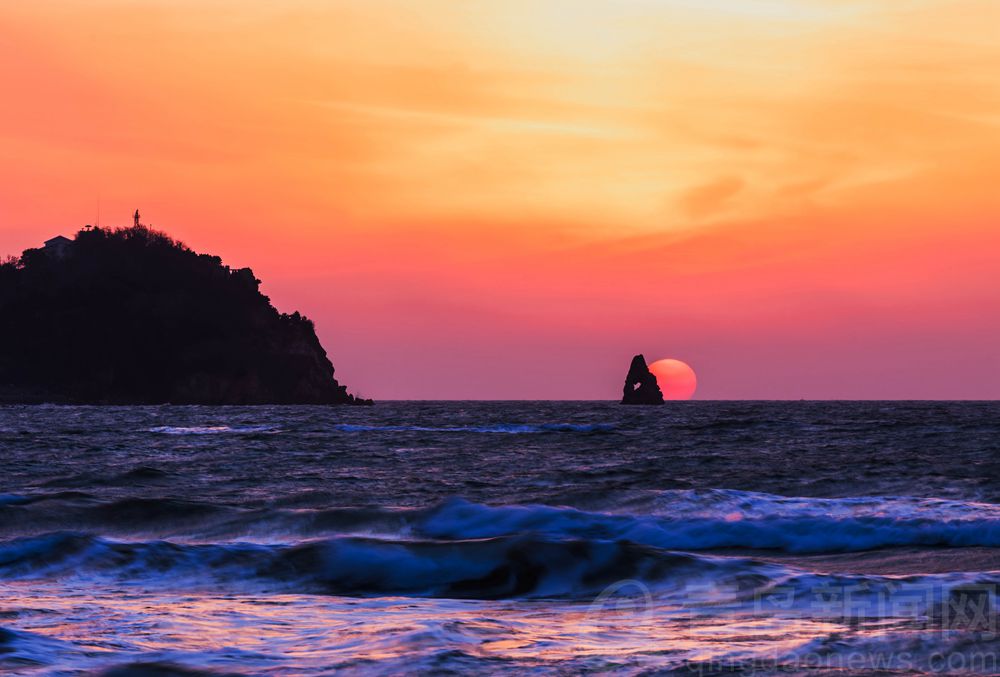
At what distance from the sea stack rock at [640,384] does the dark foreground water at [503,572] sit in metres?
152

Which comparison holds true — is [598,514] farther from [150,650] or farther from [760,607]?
[150,650]

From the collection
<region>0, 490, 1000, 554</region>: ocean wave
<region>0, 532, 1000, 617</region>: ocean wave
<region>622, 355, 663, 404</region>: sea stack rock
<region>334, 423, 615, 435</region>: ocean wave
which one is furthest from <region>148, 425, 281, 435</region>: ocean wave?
<region>622, 355, 663, 404</region>: sea stack rock

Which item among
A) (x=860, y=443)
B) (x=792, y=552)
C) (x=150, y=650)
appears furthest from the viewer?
(x=860, y=443)

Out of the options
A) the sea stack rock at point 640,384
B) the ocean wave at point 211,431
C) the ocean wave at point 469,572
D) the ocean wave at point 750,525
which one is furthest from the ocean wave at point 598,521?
the sea stack rock at point 640,384

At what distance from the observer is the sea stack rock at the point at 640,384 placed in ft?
584

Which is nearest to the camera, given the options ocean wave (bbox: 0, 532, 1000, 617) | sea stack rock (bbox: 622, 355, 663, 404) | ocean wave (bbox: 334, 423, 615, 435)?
ocean wave (bbox: 0, 532, 1000, 617)

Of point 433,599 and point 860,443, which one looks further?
point 860,443

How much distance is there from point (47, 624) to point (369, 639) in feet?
9.07

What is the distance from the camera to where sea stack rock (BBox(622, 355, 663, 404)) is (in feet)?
584

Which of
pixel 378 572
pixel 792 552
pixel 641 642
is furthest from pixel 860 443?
pixel 641 642

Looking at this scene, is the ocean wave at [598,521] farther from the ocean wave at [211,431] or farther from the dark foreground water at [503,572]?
the ocean wave at [211,431]

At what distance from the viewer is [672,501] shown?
18.8 metres

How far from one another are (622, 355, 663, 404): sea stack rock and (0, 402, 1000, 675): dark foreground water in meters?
152

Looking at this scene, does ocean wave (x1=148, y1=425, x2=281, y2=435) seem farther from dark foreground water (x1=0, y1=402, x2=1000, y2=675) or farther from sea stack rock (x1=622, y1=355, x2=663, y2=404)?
sea stack rock (x1=622, y1=355, x2=663, y2=404)
